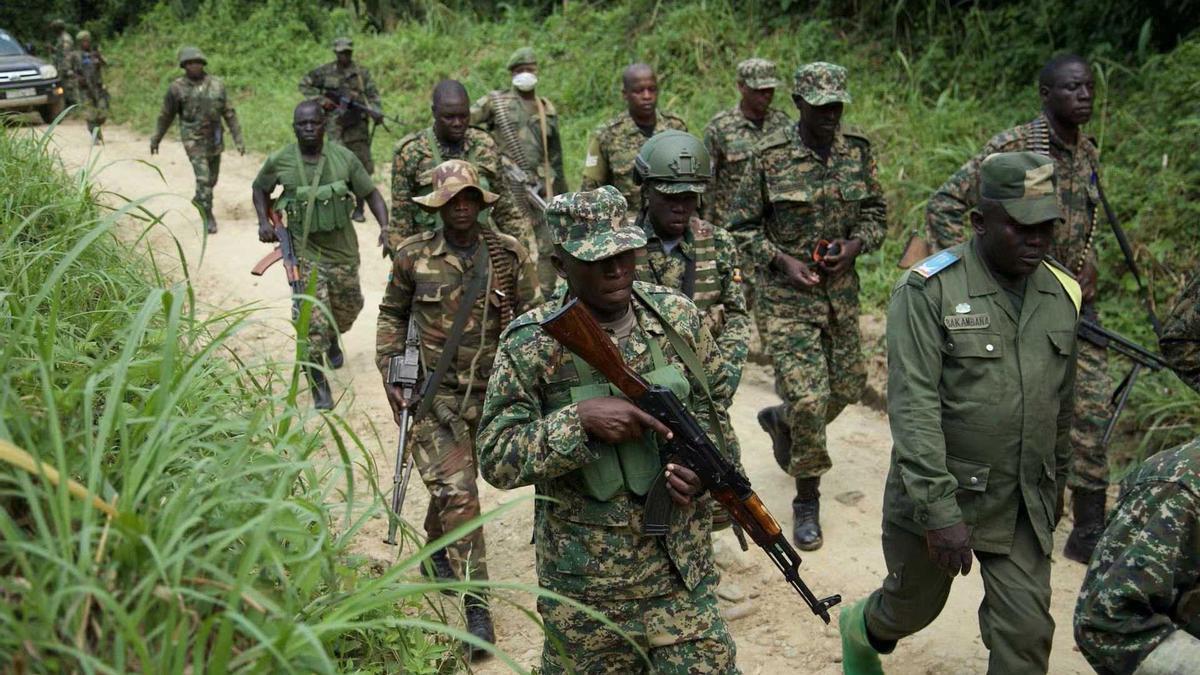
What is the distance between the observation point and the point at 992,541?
12.8 feet

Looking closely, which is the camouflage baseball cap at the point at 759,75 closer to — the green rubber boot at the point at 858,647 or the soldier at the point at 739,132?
the soldier at the point at 739,132

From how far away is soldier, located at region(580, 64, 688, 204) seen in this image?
787cm

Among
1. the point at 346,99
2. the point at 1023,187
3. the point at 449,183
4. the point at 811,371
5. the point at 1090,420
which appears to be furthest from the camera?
the point at 346,99

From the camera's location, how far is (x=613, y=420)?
3.38 m

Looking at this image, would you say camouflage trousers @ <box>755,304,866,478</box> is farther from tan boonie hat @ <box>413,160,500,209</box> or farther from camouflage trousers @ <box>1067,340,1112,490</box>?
tan boonie hat @ <box>413,160,500,209</box>

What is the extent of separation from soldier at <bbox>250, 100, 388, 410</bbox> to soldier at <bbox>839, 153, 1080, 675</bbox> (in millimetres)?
4863

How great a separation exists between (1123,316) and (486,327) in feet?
15.3

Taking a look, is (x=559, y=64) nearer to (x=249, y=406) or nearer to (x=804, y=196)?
(x=804, y=196)

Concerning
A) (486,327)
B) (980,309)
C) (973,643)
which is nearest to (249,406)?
(486,327)

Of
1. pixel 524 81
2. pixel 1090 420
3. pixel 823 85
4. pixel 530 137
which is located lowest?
pixel 1090 420

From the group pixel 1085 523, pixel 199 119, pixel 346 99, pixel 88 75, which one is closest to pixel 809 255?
pixel 1085 523

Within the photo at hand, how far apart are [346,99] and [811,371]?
9.07 m

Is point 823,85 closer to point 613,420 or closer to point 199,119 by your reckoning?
point 613,420

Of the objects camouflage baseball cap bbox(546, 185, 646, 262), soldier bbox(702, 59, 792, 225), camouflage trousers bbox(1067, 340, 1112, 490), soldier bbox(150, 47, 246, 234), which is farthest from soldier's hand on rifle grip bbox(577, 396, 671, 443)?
soldier bbox(150, 47, 246, 234)
